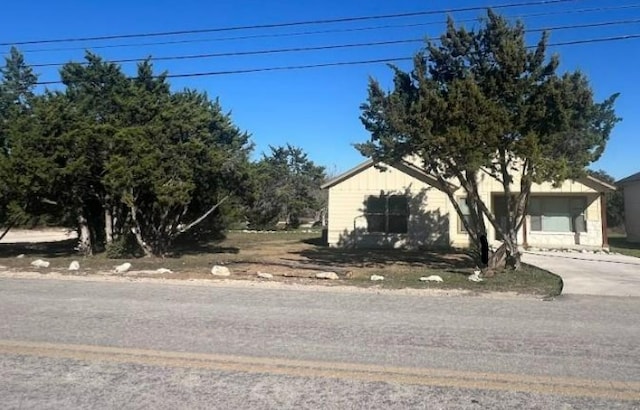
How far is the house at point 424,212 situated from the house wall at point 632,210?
32.8 feet

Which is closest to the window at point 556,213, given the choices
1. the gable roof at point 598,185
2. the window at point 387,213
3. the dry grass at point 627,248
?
the gable roof at point 598,185

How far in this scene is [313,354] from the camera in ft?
20.1

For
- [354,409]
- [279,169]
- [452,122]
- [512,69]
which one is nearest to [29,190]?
[452,122]

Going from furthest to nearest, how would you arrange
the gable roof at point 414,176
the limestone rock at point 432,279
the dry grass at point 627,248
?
the gable roof at point 414,176
the dry grass at point 627,248
the limestone rock at point 432,279

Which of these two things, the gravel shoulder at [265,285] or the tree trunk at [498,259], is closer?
the gravel shoulder at [265,285]

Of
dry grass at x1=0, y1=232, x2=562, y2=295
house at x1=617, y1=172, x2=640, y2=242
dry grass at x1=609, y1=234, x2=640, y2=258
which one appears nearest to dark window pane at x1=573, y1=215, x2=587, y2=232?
dry grass at x1=609, y1=234, x2=640, y2=258

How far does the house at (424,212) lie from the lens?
84.3 ft

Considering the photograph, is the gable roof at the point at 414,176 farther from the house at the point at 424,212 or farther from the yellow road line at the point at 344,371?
the yellow road line at the point at 344,371

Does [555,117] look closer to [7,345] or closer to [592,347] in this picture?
[592,347]

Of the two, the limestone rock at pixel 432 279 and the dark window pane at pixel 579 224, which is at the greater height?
the dark window pane at pixel 579 224

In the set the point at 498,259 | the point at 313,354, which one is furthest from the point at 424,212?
the point at 313,354

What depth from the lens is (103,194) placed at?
2067 cm

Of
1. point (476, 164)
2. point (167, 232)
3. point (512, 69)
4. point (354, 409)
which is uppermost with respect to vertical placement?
Answer: point (512, 69)

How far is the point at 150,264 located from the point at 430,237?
12.6 meters
